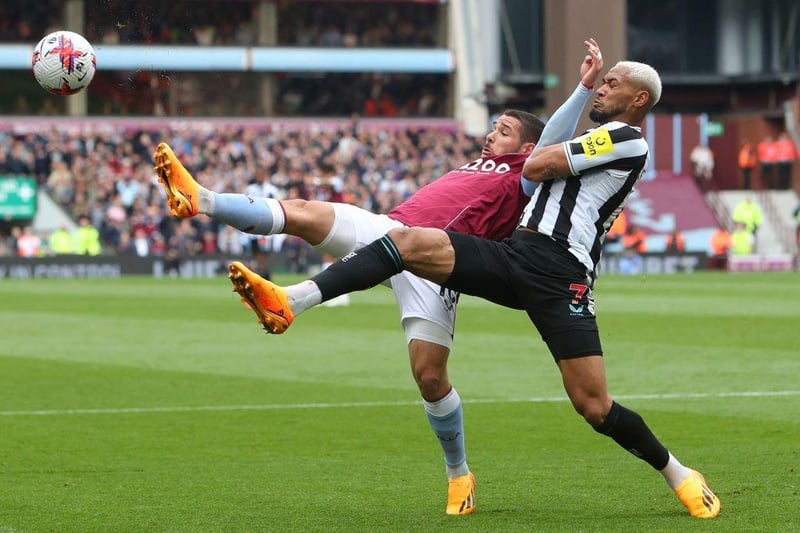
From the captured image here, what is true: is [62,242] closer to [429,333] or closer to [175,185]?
[429,333]

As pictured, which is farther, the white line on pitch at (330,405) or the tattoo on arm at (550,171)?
the white line on pitch at (330,405)

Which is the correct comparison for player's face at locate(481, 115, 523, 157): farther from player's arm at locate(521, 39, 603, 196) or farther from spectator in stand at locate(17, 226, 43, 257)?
spectator in stand at locate(17, 226, 43, 257)

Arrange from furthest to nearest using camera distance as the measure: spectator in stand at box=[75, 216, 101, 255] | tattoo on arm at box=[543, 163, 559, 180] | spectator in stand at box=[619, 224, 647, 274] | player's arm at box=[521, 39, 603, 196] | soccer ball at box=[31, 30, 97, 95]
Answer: spectator in stand at box=[619, 224, 647, 274] < spectator in stand at box=[75, 216, 101, 255] < soccer ball at box=[31, 30, 97, 95] < player's arm at box=[521, 39, 603, 196] < tattoo on arm at box=[543, 163, 559, 180]

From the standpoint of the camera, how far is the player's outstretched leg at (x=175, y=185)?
20.8 ft

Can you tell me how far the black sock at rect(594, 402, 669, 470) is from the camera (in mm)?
6672

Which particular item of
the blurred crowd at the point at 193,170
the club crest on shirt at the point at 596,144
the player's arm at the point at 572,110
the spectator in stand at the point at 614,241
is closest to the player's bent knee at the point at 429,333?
the player's arm at the point at 572,110

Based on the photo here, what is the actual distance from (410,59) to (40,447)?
143 ft

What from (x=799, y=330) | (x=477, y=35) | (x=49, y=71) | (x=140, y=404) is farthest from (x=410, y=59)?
(x=49, y=71)

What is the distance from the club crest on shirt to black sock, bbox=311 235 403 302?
1028 millimetres

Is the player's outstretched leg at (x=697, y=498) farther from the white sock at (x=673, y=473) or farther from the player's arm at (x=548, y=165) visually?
the player's arm at (x=548, y=165)

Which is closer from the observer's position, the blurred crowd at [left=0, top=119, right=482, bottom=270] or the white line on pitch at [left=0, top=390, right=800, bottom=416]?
the white line on pitch at [left=0, top=390, right=800, bottom=416]

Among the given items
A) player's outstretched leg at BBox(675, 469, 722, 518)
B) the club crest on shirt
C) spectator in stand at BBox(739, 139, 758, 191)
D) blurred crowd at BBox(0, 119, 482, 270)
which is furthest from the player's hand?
spectator in stand at BBox(739, 139, 758, 191)

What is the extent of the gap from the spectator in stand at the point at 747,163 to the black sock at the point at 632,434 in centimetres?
4049

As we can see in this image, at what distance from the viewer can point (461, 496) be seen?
7.04 meters
